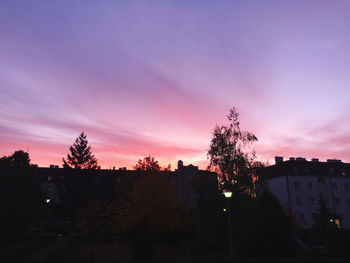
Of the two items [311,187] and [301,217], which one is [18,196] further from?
[311,187]

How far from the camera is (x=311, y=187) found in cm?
6962

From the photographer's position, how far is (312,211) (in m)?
Result: 68.1

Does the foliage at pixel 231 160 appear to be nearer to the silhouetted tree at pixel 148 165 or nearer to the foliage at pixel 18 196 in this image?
the silhouetted tree at pixel 148 165

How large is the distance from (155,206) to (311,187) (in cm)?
4959

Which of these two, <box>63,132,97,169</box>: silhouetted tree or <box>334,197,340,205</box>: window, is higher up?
<box>63,132,97,169</box>: silhouetted tree

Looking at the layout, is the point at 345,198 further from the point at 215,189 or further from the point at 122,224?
the point at 122,224

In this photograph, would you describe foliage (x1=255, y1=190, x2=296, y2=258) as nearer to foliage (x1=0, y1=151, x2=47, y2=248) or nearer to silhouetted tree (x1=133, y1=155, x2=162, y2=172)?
silhouetted tree (x1=133, y1=155, x2=162, y2=172)

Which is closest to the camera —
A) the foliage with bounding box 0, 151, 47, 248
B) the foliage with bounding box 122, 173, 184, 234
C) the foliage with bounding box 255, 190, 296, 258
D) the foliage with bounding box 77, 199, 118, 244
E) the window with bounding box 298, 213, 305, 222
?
the foliage with bounding box 255, 190, 296, 258

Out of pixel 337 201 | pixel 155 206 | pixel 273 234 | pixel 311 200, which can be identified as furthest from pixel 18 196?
pixel 337 201

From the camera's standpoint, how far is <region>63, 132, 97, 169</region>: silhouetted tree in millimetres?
67562

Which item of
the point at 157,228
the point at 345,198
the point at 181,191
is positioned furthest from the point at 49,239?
the point at 345,198

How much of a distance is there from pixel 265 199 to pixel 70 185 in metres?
47.0

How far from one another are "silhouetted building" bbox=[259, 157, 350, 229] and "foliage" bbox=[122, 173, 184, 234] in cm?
4132

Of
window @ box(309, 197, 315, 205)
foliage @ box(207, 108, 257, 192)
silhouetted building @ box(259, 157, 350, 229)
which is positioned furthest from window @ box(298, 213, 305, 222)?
foliage @ box(207, 108, 257, 192)
